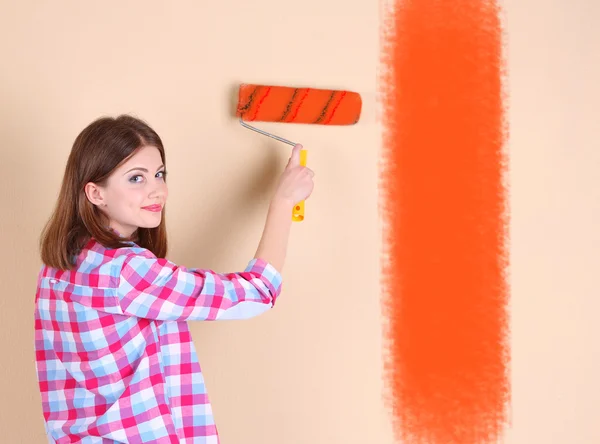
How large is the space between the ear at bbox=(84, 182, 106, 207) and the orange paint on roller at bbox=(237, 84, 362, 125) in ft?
1.01

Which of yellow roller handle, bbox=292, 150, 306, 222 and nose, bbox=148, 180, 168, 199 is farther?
yellow roller handle, bbox=292, 150, 306, 222

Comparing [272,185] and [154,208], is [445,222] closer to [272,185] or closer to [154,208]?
[272,185]

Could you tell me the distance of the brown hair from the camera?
998mm

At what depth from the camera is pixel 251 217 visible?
49.6 inches

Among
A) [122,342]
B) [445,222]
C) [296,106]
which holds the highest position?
[296,106]

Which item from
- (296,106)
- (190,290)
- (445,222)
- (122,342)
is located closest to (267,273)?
(190,290)

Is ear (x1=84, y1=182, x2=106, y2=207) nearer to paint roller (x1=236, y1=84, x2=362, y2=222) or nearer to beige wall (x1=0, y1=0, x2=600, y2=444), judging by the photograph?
beige wall (x1=0, y1=0, x2=600, y2=444)

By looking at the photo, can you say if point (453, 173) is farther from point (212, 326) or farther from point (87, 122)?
point (87, 122)

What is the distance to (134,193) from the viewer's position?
1020 mm

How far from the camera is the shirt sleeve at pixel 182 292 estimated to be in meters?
0.96

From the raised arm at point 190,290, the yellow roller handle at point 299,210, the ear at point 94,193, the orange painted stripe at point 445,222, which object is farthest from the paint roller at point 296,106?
the ear at point 94,193

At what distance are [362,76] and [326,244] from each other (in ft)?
1.04

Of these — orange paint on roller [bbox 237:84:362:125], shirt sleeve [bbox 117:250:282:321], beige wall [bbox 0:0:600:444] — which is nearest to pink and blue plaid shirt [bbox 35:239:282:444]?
shirt sleeve [bbox 117:250:282:321]

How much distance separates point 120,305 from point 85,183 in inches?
7.4
